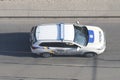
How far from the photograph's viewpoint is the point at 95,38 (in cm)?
2823

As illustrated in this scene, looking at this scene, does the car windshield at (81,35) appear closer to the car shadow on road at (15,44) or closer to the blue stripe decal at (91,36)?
the blue stripe decal at (91,36)

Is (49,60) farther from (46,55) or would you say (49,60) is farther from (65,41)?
(65,41)

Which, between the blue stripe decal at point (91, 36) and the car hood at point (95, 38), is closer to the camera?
the car hood at point (95, 38)

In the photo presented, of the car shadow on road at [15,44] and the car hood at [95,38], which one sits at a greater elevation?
the car hood at [95,38]

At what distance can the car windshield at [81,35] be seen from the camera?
92.3 feet

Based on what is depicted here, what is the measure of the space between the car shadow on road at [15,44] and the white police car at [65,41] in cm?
107

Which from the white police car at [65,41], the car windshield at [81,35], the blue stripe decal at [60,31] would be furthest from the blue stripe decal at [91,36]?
the blue stripe decal at [60,31]

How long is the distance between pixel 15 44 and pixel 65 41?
3.45 meters

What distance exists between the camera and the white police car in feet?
91.6

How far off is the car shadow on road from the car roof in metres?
1.39
